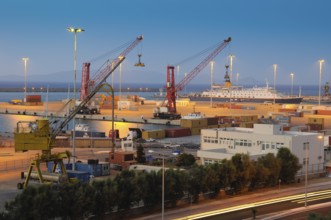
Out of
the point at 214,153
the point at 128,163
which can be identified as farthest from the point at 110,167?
the point at 214,153

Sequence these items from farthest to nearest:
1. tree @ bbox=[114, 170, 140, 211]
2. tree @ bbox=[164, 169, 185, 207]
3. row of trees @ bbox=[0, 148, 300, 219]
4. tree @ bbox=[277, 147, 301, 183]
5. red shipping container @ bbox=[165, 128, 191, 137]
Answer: red shipping container @ bbox=[165, 128, 191, 137]
tree @ bbox=[277, 147, 301, 183]
tree @ bbox=[164, 169, 185, 207]
tree @ bbox=[114, 170, 140, 211]
row of trees @ bbox=[0, 148, 300, 219]

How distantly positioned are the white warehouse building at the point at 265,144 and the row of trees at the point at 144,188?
2179 millimetres

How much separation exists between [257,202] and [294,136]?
27.3 ft

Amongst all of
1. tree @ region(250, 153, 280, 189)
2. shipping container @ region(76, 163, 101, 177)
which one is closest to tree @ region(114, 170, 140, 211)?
tree @ region(250, 153, 280, 189)

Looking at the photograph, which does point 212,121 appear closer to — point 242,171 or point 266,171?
point 266,171

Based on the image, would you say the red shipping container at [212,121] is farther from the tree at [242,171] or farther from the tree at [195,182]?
the tree at [195,182]

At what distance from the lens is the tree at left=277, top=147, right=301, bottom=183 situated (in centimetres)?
2789

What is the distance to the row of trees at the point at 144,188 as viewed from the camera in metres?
17.8

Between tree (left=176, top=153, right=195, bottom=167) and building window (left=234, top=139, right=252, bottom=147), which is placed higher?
building window (left=234, top=139, right=252, bottom=147)

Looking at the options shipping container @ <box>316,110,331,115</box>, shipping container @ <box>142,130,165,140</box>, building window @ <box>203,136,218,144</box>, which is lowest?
shipping container @ <box>142,130,165,140</box>

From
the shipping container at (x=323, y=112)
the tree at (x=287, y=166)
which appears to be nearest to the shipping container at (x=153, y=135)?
the tree at (x=287, y=166)

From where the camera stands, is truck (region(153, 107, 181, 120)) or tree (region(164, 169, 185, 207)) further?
truck (region(153, 107, 181, 120))

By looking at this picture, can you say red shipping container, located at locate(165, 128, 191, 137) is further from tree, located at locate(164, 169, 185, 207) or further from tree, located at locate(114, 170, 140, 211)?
tree, located at locate(114, 170, 140, 211)

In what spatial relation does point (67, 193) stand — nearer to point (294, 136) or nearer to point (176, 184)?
point (176, 184)
